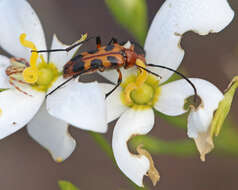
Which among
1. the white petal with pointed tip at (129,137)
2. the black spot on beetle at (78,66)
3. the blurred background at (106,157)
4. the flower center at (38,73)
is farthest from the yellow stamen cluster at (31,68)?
the blurred background at (106,157)

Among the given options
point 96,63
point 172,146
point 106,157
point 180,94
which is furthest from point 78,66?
point 106,157

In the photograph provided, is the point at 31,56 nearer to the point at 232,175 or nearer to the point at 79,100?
the point at 79,100

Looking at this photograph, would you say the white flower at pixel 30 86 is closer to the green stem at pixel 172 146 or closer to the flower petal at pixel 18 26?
the flower petal at pixel 18 26

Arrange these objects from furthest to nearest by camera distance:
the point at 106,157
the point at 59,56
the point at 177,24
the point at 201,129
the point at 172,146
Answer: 1. the point at 106,157
2. the point at 172,146
3. the point at 59,56
4. the point at 177,24
5. the point at 201,129

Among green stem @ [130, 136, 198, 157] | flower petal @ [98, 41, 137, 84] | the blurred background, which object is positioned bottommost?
the blurred background

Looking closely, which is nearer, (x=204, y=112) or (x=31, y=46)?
(x=204, y=112)

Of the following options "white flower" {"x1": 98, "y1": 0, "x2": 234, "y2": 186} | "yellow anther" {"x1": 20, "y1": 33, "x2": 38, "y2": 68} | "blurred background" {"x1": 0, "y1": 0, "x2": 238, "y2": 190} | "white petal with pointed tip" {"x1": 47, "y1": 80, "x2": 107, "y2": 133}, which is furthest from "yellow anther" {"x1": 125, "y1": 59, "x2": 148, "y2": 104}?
"blurred background" {"x1": 0, "y1": 0, "x2": 238, "y2": 190}

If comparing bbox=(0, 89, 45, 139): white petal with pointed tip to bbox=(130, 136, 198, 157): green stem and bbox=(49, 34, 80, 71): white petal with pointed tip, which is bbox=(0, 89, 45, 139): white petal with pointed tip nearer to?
bbox=(49, 34, 80, 71): white petal with pointed tip

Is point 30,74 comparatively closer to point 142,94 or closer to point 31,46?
point 31,46
